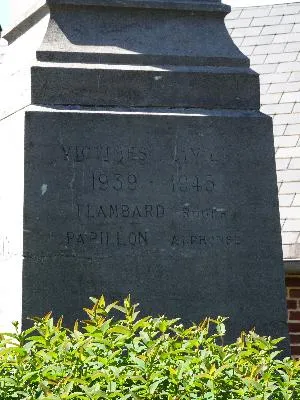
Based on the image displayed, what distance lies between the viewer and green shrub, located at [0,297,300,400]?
363 cm

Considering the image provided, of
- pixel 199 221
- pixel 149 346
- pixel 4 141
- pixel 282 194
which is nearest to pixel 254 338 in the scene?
pixel 149 346

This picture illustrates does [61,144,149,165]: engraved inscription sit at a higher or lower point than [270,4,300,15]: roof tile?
lower

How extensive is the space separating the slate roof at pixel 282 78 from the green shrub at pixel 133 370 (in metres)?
4.34

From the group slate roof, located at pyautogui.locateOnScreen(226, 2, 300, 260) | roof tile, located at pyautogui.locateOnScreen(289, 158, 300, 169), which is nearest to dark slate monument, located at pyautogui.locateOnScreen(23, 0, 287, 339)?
slate roof, located at pyautogui.locateOnScreen(226, 2, 300, 260)

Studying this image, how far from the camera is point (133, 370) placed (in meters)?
3.80

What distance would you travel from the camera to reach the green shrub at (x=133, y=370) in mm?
3631

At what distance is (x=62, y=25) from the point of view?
553cm

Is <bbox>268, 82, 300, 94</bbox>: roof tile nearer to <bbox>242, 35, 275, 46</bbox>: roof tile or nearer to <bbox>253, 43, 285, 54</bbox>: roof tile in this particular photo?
<bbox>253, 43, 285, 54</bbox>: roof tile

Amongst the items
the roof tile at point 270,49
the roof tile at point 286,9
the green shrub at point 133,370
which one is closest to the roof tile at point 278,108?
the roof tile at point 270,49

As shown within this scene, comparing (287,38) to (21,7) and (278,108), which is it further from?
(21,7)

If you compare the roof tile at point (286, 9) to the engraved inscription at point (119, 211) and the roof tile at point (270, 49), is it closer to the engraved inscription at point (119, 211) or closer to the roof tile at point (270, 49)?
the roof tile at point (270, 49)

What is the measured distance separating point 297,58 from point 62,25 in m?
5.50

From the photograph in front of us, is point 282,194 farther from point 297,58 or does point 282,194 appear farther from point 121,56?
point 121,56

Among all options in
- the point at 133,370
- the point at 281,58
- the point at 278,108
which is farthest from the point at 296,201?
the point at 133,370
